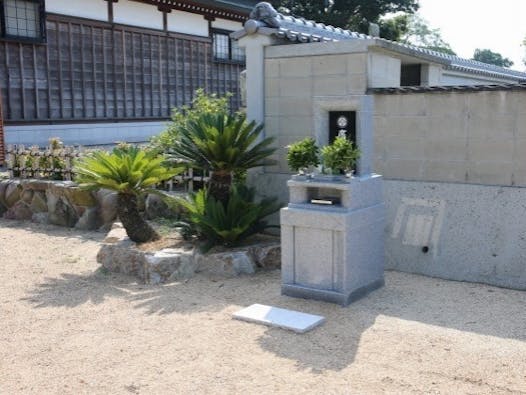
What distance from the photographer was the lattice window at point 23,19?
13148 millimetres

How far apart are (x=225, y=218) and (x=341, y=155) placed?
2095 millimetres

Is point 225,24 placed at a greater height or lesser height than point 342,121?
greater

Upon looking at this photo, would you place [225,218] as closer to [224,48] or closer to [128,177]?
[128,177]

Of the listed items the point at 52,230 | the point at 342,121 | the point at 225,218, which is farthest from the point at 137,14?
the point at 342,121

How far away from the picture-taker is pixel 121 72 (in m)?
15.8

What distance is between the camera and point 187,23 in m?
17.6

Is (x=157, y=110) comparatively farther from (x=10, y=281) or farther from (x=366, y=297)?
(x=366, y=297)

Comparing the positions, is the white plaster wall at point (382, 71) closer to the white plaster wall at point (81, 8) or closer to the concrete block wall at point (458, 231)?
the concrete block wall at point (458, 231)

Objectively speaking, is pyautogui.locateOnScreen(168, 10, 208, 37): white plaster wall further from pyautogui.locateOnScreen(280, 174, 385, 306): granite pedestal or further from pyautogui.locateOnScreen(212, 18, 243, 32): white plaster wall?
pyautogui.locateOnScreen(280, 174, 385, 306): granite pedestal

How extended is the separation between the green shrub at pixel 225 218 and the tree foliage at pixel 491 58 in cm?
7862

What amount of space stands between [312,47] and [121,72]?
9442 millimetres

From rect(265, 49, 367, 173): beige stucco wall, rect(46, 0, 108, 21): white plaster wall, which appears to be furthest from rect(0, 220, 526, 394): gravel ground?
rect(46, 0, 108, 21): white plaster wall

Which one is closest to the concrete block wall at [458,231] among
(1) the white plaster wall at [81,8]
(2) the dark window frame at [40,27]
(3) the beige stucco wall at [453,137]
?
(3) the beige stucco wall at [453,137]

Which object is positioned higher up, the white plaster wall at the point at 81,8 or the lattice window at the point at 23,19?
the white plaster wall at the point at 81,8
